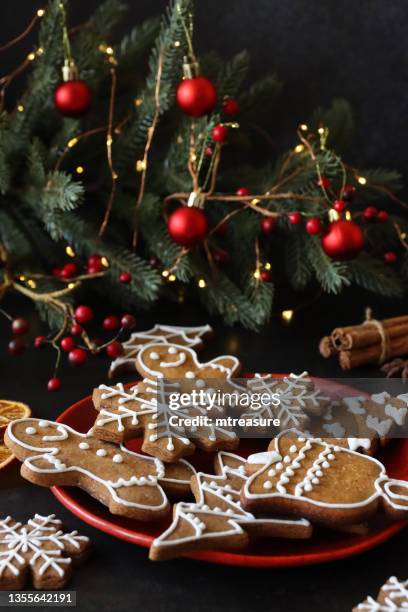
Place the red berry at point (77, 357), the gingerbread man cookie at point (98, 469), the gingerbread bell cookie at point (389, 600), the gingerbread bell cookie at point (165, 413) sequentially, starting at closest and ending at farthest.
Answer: the gingerbread bell cookie at point (389, 600), the gingerbread man cookie at point (98, 469), the gingerbread bell cookie at point (165, 413), the red berry at point (77, 357)

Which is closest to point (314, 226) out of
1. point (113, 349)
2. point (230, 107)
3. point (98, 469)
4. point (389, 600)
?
point (230, 107)

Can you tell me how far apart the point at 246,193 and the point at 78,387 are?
487 mm

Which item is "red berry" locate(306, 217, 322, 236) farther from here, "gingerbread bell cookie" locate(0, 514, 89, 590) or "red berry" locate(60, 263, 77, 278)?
"gingerbread bell cookie" locate(0, 514, 89, 590)

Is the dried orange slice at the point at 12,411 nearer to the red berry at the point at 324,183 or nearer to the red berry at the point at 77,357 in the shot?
the red berry at the point at 77,357

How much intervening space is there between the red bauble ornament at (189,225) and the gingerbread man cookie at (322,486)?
1.61 ft

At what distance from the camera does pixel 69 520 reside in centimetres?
115

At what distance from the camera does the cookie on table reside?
1547 millimetres

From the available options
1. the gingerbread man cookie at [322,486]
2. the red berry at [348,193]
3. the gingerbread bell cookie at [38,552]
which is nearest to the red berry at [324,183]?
the red berry at [348,193]

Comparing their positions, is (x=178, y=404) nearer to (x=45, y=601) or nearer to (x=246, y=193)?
(x=45, y=601)

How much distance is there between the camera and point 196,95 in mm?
1536

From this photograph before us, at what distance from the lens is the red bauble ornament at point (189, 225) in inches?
60.4

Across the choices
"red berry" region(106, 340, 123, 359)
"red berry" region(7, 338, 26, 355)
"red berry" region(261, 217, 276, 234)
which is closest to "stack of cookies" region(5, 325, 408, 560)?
"red berry" region(106, 340, 123, 359)

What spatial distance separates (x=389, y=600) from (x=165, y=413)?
0.42 metres

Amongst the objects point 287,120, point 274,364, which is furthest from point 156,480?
point 287,120
